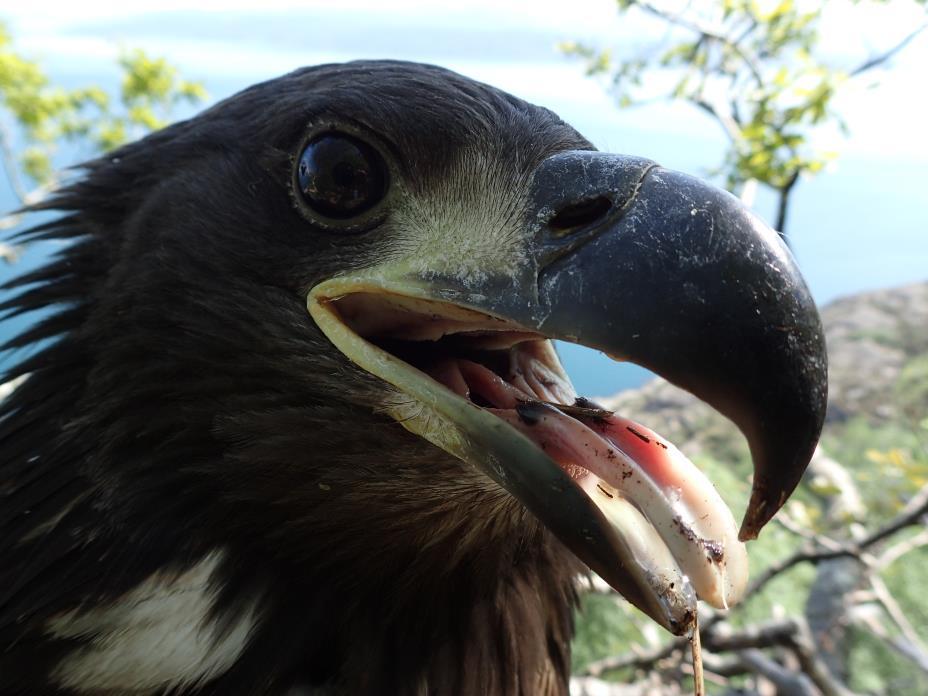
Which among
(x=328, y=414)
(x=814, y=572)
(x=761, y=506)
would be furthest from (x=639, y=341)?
(x=814, y=572)

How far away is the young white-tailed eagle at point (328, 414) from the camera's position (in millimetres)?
1395

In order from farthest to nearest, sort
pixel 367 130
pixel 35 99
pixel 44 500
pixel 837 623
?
pixel 35 99 → pixel 837 623 → pixel 44 500 → pixel 367 130

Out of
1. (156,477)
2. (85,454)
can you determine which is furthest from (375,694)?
(85,454)

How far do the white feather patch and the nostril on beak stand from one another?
1008 mm

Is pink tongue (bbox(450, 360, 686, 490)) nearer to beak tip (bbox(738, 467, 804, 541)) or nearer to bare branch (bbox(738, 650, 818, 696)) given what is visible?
beak tip (bbox(738, 467, 804, 541))

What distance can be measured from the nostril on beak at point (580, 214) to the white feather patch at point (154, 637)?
1008mm

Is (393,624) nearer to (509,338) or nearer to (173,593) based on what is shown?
(173,593)

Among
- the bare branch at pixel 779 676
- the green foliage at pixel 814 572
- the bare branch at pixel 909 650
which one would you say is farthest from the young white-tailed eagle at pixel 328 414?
the bare branch at pixel 909 650

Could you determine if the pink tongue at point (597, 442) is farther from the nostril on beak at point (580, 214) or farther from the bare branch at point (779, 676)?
the bare branch at point (779, 676)

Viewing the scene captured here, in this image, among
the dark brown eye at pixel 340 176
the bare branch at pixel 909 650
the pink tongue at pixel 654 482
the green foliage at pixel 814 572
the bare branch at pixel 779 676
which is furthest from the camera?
the green foliage at pixel 814 572

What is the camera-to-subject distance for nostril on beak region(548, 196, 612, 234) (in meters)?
1.38

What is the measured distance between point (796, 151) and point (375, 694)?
150 inches

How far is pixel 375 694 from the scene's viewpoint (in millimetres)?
1732

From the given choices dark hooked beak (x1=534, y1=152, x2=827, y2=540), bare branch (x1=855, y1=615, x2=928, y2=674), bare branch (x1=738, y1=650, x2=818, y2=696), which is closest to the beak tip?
dark hooked beak (x1=534, y1=152, x2=827, y2=540)
